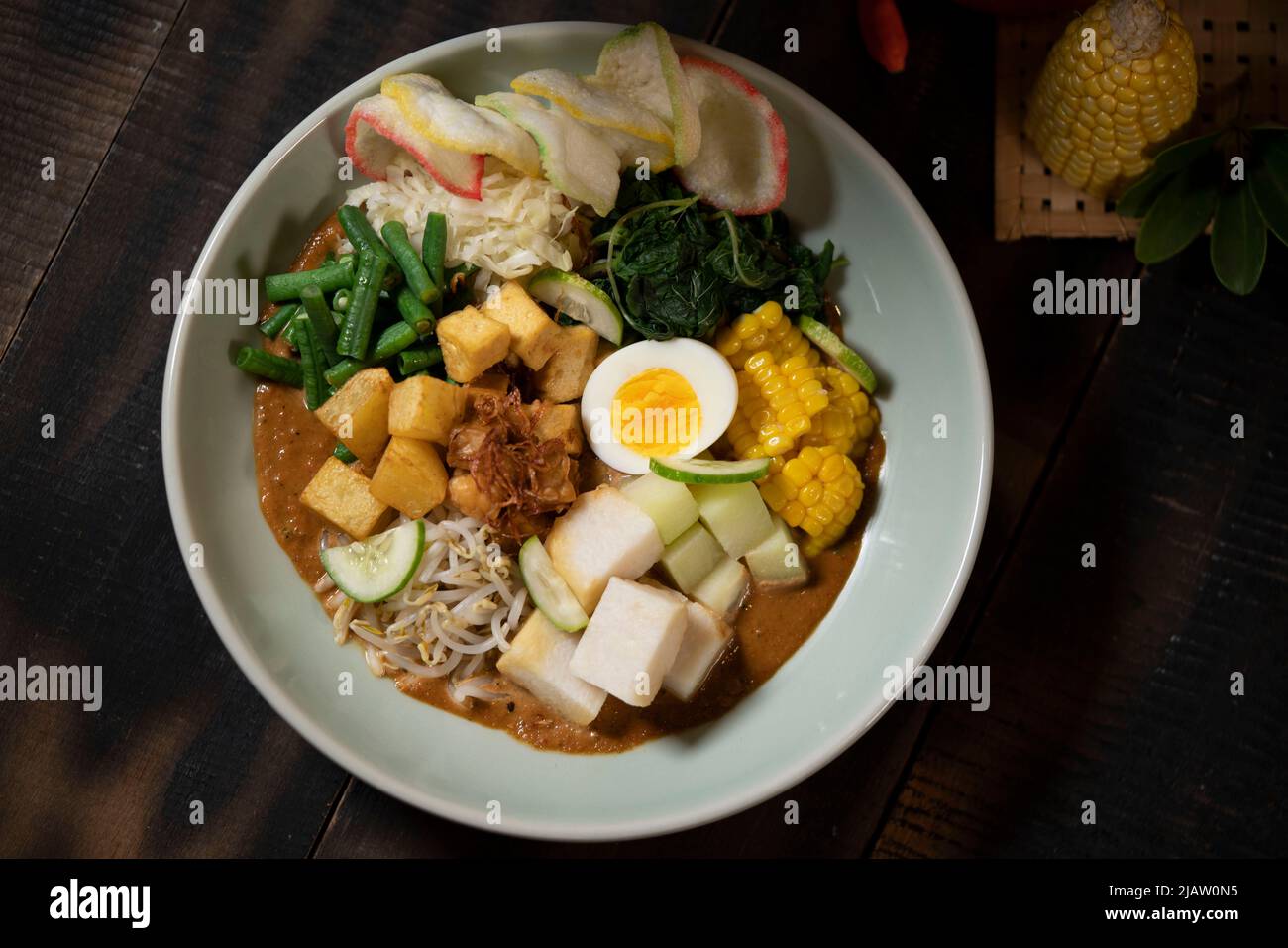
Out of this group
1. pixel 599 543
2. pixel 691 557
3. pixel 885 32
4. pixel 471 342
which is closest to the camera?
pixel 471 342

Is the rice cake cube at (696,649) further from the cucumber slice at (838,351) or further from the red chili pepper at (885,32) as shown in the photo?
the red chili pepper at (885,32)

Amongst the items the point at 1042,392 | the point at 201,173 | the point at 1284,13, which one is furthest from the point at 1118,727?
the point at 201,173

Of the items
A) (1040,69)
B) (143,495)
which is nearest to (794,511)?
(1040,69)

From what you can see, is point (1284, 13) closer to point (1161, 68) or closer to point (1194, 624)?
point (1161, 68)

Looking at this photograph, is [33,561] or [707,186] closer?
[707,186]

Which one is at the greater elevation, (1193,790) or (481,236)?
(481,236)

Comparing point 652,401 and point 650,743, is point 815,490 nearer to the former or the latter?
point 652,401
